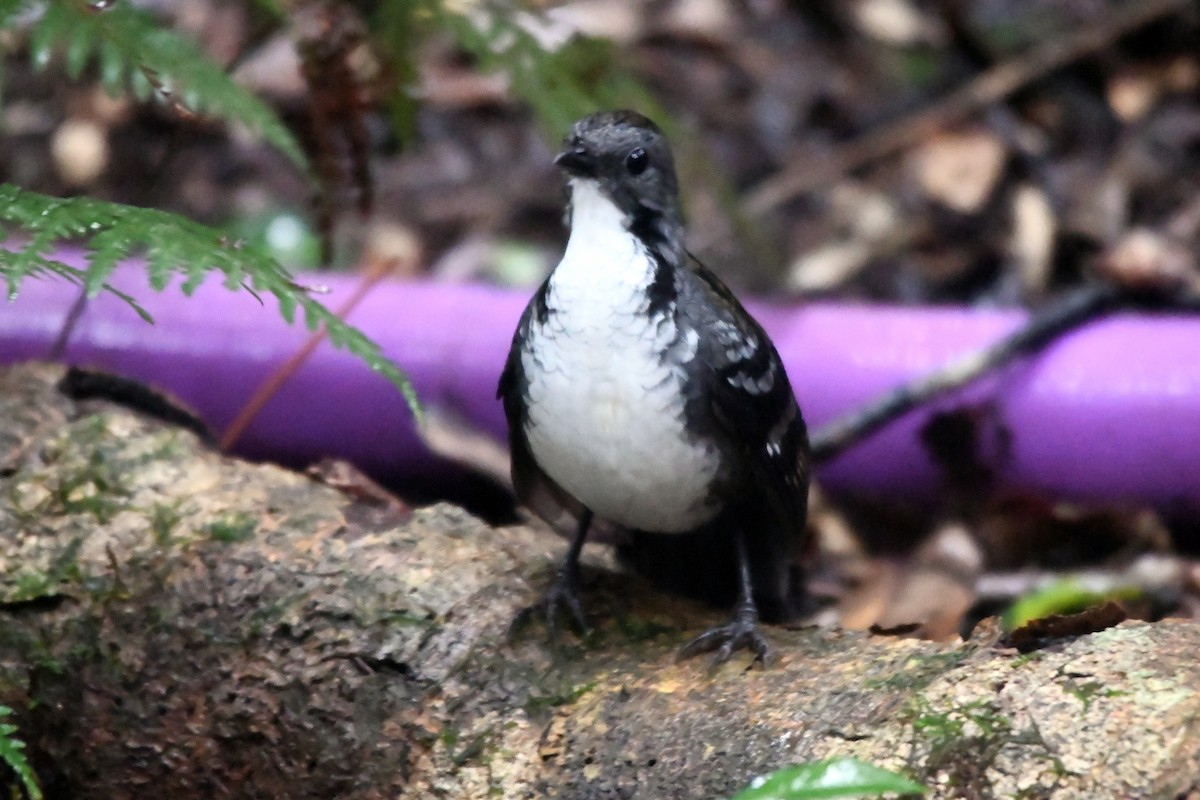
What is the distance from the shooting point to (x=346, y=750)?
250cm

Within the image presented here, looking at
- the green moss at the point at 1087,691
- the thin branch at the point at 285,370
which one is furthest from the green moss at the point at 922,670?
the thin branch at the point at 285,370

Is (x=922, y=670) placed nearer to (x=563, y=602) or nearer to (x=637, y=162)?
(x=563, y=602)

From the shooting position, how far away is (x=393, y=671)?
2.54 meters

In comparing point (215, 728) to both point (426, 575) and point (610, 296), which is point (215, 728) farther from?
point (610, 296)

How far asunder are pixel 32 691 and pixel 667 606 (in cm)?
122

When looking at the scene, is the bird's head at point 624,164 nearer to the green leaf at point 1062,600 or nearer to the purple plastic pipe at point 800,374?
the green leaf at point 1062,600

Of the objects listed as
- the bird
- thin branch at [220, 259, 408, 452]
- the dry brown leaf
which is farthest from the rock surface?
the dry brown leaf

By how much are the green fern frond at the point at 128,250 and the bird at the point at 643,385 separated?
0.39 m

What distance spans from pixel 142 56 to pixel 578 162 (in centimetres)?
104

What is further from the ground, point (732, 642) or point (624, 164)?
point (624, 164)

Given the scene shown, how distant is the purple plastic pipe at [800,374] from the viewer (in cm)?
412

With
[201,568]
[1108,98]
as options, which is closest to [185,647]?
[201,568]

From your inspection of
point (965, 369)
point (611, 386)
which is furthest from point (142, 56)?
point (965, 369)

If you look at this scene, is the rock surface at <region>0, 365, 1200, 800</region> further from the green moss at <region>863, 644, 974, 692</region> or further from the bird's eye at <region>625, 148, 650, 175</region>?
the bird's eye at <region>625, 148, 650, 175</region>
